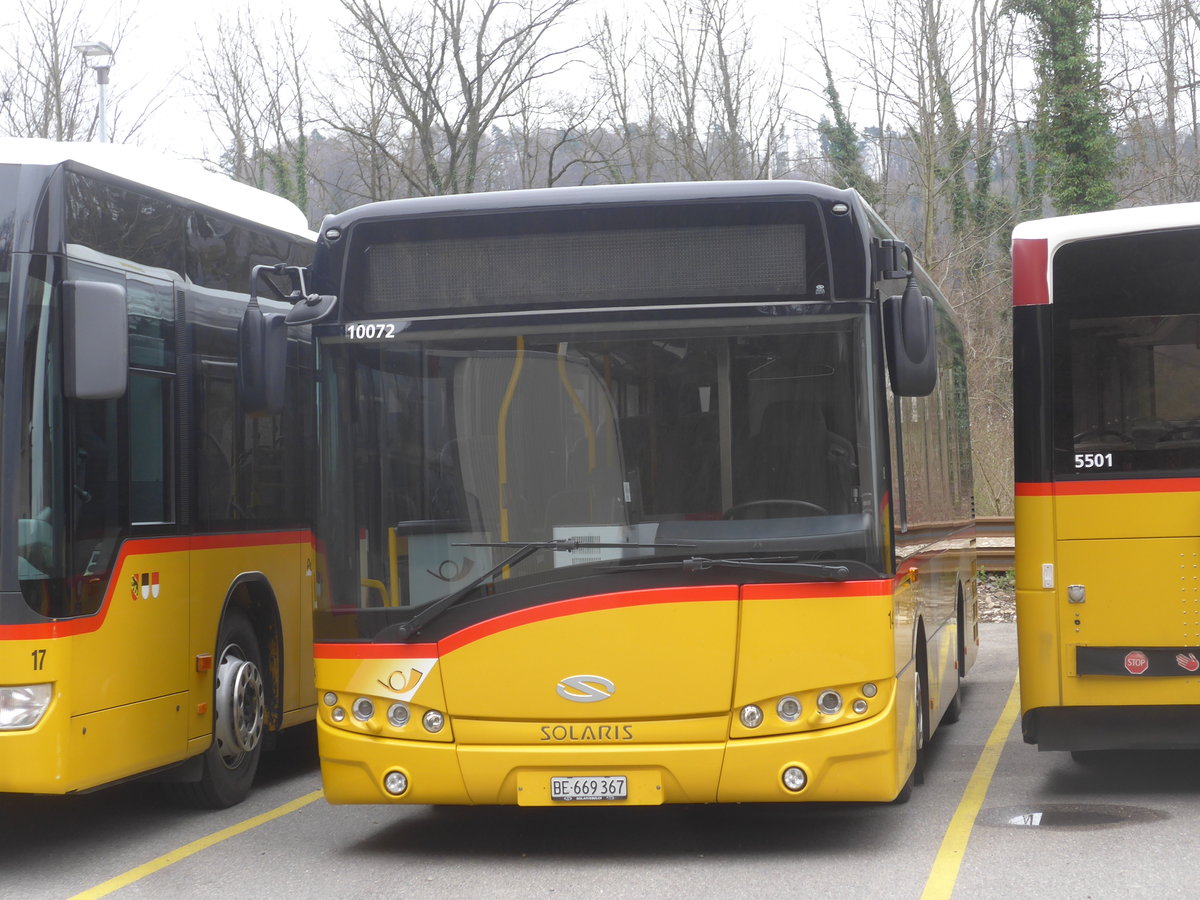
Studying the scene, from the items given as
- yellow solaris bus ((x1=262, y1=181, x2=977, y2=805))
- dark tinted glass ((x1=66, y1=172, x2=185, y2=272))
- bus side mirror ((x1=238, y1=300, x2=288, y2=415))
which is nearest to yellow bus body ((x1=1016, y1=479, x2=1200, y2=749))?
yellow solaris bus ((x1=262, y1=181, x2=977, y2=805))

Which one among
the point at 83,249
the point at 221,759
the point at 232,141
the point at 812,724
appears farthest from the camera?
the point at 232,141

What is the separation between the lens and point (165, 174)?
27.2 feet

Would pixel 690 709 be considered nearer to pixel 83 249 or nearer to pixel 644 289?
pixel 644 289

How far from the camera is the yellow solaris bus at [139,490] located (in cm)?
677

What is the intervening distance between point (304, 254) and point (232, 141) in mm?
23666

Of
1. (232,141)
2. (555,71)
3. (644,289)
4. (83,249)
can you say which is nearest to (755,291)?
(644,289)

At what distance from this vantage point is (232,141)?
32.7 m

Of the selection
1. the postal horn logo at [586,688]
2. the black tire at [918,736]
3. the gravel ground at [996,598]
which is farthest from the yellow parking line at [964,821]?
the gravel ground at [996,598]

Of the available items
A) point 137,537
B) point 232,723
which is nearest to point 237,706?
point 232,723

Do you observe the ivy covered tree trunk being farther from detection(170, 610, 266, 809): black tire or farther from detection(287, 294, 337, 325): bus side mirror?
detection(287, 294, 337, 325): bus side mirror

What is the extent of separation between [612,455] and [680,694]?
105cm

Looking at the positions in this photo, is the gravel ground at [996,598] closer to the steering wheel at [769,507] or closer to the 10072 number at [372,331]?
the steering wheel at [769,507]

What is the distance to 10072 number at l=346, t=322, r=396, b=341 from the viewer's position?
695 cm

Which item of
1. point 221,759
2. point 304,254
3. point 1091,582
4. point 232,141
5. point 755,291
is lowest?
point 221,759
